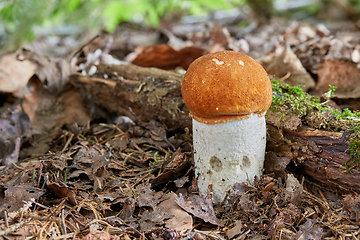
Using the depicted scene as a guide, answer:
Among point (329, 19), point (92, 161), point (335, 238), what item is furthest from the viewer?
point (329, 19)

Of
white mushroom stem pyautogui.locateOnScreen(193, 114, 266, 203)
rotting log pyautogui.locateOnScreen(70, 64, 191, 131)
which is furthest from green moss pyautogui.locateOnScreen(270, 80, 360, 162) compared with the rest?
rotting log pyautogui.locateOnScreen(70, 64, 191, 131)

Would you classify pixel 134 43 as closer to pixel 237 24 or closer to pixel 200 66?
pixel 237 24

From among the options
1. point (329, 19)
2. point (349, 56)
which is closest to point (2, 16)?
point (349, 56)

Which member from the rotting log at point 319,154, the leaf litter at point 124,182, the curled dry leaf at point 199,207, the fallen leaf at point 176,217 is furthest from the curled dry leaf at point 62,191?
the rotting log at point 319,154

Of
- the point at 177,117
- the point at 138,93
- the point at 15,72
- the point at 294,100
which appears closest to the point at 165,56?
the point at 138,93

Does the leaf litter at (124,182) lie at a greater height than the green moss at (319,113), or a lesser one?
lesser

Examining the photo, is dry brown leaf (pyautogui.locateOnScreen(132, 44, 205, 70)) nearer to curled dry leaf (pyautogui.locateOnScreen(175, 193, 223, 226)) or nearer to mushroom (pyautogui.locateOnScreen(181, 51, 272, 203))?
mushroom (pyautogui.locateOnScreen(181, 51, 272, 203))

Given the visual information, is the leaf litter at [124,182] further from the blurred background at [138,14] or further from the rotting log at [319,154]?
the blurred background at [138,14]
